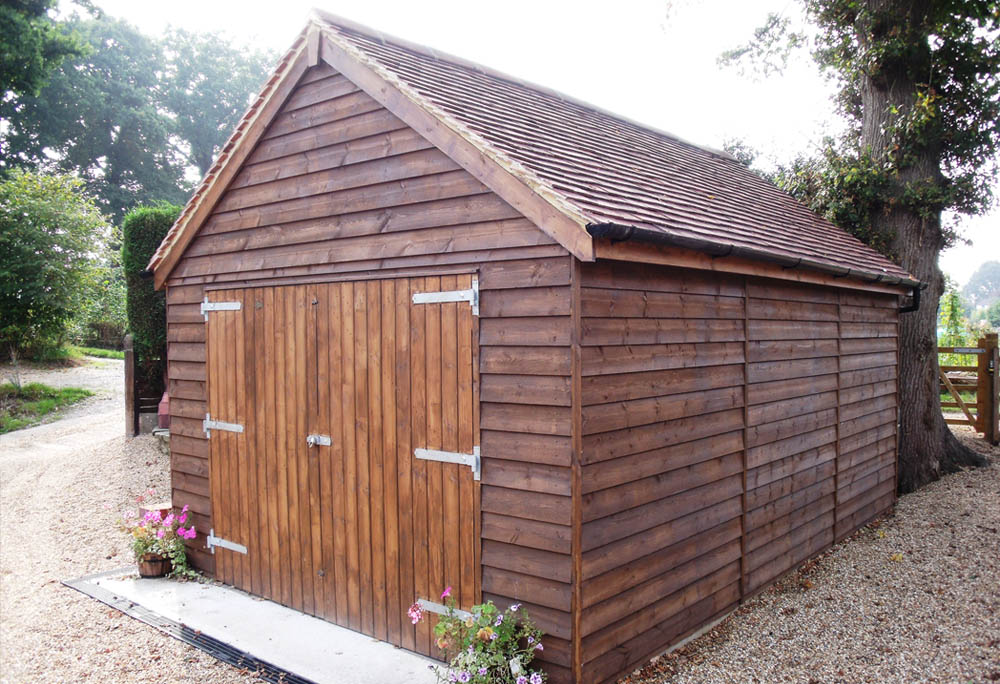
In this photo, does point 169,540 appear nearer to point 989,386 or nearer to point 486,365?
point 486,365

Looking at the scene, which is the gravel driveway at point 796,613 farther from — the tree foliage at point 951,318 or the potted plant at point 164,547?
the tree foliage at point 951,318

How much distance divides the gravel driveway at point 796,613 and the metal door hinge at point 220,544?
925 mm

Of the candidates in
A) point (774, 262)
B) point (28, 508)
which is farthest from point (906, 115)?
point (28, 508)

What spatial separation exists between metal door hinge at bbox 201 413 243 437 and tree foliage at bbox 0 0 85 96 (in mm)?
18496

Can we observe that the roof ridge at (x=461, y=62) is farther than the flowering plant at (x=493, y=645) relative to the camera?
Yes

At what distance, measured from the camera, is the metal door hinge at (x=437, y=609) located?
4.37 metres

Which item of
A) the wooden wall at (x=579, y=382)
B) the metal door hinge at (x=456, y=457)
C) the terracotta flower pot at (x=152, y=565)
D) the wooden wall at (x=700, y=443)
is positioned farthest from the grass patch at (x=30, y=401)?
the wooden wall at (x=700, y=443)

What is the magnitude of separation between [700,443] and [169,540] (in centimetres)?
488

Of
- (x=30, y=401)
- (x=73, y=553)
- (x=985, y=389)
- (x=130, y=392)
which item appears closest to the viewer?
(x=73, y=553)

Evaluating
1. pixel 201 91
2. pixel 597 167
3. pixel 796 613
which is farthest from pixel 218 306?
pixel 201 91

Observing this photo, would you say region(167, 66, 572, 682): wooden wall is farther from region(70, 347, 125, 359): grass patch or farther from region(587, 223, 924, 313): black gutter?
region(70, 347, 125, 359): grass patch

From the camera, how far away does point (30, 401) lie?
1530 centimetres

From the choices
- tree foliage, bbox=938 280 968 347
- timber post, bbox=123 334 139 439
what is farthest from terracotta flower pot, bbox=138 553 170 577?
tree foliage, bbox=938 280 968 347

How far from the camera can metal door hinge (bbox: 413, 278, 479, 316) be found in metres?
4.36
